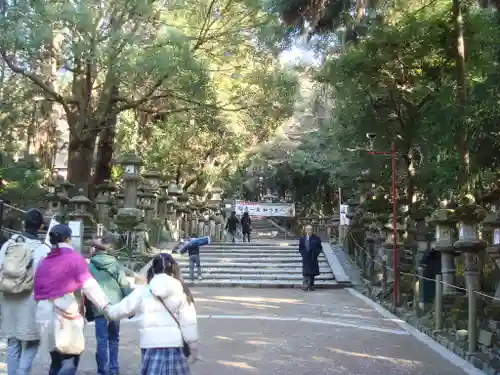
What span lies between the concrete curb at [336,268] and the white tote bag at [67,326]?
40.0ft

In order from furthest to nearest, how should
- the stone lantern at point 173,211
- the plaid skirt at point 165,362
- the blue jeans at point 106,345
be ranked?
1. the stone lantern at point 173,211
2. the blue jeans at point 106,345
3. the plaid skirt at point 165,362

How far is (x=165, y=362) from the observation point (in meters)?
4.04

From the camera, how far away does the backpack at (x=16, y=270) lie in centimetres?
478

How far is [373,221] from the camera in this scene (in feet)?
53.4

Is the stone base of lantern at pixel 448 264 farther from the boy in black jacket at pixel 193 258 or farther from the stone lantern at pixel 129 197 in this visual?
the stone lantern at pixel 129 197

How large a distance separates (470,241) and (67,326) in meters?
6.20

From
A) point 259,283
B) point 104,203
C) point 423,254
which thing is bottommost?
point 259,283

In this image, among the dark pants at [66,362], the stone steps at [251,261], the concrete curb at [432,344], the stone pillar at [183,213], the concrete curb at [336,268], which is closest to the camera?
the dark pants at [66,362]

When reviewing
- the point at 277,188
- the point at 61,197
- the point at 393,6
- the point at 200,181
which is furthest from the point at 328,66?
the point at 277,188

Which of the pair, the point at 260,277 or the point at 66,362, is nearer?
the point at 66,362

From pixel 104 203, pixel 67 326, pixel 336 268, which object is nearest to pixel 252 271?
pixel 336 268

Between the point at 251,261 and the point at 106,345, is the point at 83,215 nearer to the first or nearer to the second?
the point at 251,261

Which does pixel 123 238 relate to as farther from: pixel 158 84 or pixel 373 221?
pixel 373 221

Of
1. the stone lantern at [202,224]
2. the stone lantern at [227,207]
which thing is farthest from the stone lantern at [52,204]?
the stone lantern at [227,207]
